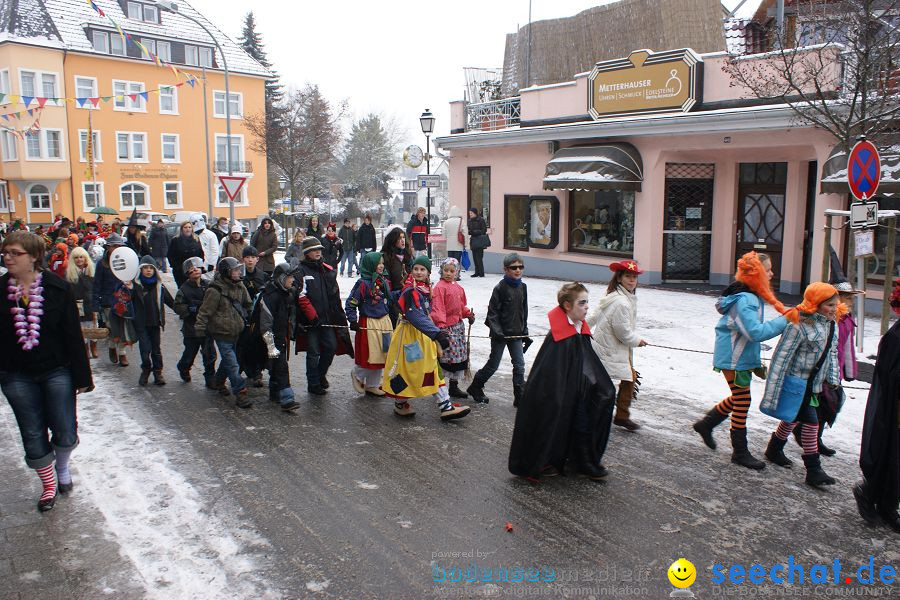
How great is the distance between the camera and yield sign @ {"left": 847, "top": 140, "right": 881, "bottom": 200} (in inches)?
313

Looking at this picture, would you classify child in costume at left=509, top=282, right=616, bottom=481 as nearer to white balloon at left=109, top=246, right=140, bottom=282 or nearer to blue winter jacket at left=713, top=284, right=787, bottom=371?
blue winter jacket at left=713, top=284, right=787, bottom=371

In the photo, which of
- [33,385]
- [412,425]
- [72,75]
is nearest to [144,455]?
[33,385]

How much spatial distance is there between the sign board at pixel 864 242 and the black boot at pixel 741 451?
4.33 metres

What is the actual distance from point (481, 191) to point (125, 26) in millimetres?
32663

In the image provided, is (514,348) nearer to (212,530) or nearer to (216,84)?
(212,530)

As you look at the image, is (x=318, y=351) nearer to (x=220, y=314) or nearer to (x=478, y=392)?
(x=220, y=314)

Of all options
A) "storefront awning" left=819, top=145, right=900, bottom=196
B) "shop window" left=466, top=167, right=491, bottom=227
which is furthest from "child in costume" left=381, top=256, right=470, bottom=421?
"shop window" left=466, top=167, right=491, bottom=227

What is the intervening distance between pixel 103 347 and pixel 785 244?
12.3 metres

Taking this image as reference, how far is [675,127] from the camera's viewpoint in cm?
1415

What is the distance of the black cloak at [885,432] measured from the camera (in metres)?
4.53

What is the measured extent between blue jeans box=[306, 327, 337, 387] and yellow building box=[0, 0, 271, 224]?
33.8 metres

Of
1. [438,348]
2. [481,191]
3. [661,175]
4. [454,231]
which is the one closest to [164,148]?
[481,191]

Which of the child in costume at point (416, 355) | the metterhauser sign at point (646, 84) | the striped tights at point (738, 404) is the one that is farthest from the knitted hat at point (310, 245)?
the metterhauser sign at point (646, 84)

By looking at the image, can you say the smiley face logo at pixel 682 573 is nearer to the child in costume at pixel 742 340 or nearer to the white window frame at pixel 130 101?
the child in costume at pixel 742 340
